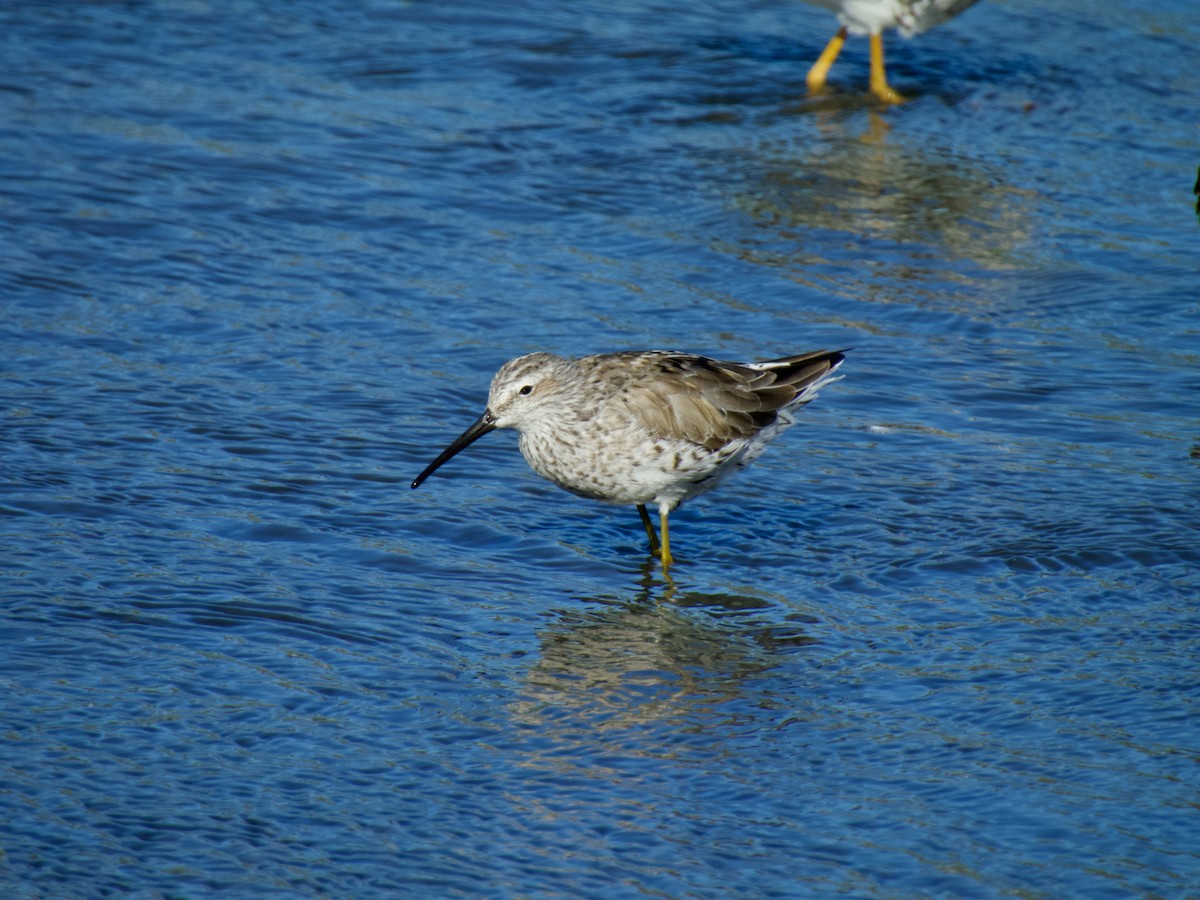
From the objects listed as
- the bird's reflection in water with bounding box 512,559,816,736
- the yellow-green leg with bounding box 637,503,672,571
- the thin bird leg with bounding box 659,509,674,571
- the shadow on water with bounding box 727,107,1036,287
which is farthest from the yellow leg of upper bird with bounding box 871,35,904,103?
the bird's reflection in water with bounding box 512,559,816,736

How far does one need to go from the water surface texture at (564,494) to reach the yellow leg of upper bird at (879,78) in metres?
0.23

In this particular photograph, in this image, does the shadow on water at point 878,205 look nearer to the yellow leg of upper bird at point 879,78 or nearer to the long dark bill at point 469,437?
the yellow leg of upper bird at point 879,78

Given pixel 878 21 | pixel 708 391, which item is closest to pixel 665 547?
pixel 708 391

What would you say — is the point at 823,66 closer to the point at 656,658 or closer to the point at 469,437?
the point at 469,437

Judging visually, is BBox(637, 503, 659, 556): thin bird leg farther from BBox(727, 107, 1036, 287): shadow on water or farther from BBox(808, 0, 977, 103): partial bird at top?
BBox(808, 0, 977, 103): partial bird at top

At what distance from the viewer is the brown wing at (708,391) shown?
291 inches

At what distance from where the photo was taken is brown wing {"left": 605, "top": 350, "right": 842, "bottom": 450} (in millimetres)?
7391

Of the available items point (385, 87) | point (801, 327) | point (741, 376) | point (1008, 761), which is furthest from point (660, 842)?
point (385, 87)

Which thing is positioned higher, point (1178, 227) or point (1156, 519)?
point (1178, 227)

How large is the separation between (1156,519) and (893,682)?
2067mm

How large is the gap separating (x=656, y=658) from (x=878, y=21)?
10.1 meters

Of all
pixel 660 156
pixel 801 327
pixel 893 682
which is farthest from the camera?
pixel 660 156

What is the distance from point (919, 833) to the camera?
504 cm

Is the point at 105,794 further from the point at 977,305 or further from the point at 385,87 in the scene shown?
the point at 385,87
